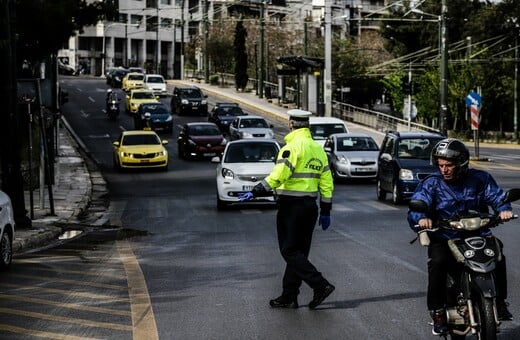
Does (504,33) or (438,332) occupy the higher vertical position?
(504,33)

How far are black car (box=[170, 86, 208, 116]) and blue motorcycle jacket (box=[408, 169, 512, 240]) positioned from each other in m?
61.7

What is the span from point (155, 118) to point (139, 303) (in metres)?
46.9

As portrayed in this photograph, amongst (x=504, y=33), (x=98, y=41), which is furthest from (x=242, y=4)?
(x=504, y=33)

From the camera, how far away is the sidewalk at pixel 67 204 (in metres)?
19.1

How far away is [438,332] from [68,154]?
4004 cm

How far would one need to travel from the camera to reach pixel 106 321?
9828 millimetres

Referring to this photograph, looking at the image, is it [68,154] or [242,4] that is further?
[242,4]

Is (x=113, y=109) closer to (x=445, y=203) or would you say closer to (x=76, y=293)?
(x=76, y=293)

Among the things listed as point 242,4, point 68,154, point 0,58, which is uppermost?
point 242,4

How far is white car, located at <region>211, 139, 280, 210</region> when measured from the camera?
23.9 meters

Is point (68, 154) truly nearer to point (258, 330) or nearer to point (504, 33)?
point (258, 330)

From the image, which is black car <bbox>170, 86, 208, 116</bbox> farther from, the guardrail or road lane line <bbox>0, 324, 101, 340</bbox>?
road lane line <bbox>0, 324, 101, 340</bbox>

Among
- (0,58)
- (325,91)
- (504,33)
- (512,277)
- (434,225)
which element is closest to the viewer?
(434,225)

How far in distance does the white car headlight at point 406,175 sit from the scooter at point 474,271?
16272 mm
